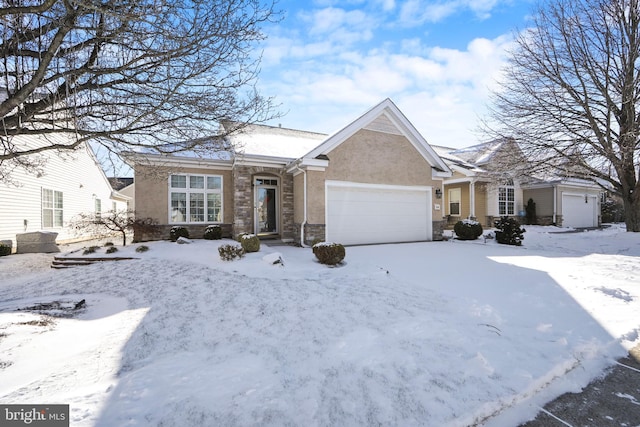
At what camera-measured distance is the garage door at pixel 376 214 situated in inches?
440

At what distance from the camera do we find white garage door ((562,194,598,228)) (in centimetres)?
2038

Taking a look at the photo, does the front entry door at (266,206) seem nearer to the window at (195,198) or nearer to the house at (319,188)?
the house at (319,188)

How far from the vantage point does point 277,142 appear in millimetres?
14391

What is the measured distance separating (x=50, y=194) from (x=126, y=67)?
560 inches

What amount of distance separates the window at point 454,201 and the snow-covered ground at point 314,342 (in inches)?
453

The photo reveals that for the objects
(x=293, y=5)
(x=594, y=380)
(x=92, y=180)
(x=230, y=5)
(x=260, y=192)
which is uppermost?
(x=293, y=5)

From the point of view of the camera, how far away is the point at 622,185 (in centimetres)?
1235

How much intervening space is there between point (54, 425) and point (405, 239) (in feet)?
39.1

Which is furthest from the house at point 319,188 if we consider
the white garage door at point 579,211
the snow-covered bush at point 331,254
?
the white garage door at point 579,211

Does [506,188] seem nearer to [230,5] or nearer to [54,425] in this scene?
[230,5]

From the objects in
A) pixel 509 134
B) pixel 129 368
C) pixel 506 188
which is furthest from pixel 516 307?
pixel 506 188

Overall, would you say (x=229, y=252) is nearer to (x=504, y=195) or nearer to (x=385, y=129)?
(x=385, y=129)

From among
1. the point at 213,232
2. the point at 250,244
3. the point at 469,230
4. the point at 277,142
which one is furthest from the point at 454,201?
the point at 213,232

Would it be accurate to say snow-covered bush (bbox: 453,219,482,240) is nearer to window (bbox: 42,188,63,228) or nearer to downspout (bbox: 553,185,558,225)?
downspout (bbox: 553,185,558,225)
